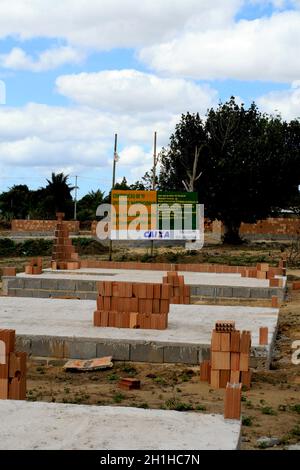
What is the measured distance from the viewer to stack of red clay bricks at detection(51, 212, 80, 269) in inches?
739

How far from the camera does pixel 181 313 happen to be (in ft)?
36.2

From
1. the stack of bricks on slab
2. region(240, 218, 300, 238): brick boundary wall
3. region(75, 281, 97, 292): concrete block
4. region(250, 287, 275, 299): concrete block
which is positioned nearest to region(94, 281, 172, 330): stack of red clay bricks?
the stack of bricks on slab

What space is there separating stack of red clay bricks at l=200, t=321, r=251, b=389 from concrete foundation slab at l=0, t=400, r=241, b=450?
97.0 inches

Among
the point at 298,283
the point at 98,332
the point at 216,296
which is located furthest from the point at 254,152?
the point at 98,332

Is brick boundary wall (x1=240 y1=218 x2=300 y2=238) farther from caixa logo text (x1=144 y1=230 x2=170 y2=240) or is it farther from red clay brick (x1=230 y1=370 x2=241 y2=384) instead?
red clay brick (x1=230 y1=370 x2=241 y2=384)

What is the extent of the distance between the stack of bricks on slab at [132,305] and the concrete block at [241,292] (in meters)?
5.26

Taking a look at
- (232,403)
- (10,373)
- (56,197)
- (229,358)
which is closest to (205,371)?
(229,358)

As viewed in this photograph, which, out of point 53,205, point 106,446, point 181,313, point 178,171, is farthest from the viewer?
point 53,205

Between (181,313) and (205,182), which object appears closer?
(181,313)

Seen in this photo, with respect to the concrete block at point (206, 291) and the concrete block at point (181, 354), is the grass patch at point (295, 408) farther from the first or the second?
the concrete block at point (206, 291)

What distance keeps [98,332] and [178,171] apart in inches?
954

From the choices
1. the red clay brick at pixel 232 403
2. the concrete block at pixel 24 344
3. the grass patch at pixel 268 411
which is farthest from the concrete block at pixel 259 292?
the red clay brick at pixel 232 403

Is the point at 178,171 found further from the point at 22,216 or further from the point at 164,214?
the point at 22,216
